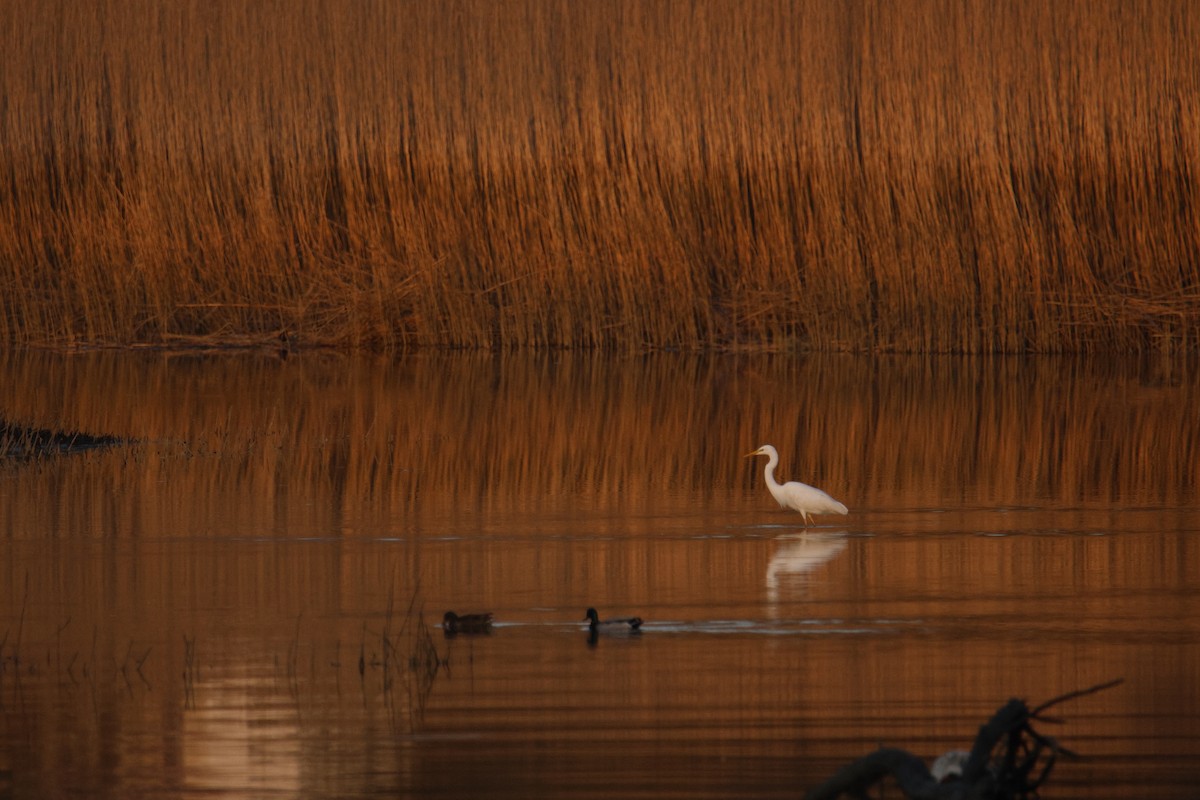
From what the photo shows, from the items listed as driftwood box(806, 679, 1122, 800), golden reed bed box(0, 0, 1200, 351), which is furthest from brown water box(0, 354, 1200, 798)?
golden reed bed box(0, 0, 1200, 351)

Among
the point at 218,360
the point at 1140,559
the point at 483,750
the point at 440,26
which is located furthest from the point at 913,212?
the point at 483,750

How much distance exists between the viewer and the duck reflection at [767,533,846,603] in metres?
7.60

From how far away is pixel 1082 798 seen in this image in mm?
4934

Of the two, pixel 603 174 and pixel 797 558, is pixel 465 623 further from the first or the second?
pixel 603 174

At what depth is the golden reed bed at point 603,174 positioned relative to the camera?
17.4 metres

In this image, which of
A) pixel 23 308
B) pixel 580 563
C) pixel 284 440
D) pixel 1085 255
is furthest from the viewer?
pixel 23 308

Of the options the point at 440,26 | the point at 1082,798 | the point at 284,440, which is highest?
the point at 440,26

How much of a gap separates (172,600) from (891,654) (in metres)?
2.40

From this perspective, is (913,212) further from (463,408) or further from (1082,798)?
(1082,798)

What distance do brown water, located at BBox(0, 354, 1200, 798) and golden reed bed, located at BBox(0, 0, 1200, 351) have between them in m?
3.72

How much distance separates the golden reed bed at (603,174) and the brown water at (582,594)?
3715mm

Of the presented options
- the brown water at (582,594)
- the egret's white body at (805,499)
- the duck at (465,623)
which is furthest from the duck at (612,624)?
the egret's white body at (805,499)

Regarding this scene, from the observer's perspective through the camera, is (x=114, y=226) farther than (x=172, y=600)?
Yes

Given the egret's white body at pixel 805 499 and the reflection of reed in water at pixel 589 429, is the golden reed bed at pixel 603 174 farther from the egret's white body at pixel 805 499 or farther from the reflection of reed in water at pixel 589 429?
the egret's white body at pixel 805 499
